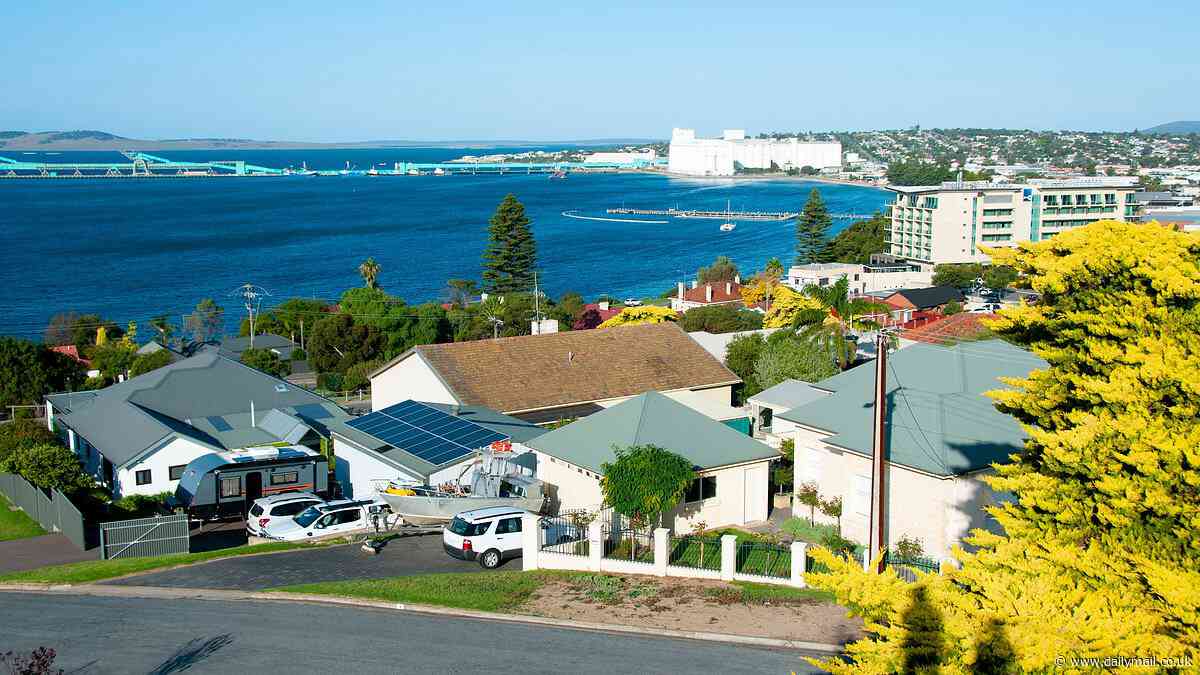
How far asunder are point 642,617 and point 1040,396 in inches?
267

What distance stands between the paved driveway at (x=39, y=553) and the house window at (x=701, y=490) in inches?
487

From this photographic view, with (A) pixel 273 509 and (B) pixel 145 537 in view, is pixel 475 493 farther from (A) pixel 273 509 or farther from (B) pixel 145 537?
(B) pixel 145 537

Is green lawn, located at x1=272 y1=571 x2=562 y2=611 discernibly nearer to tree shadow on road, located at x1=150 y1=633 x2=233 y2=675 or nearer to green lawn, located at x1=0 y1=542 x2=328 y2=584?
tree shadow on road, located at x1=150 y1=633 x2=233 y2=675

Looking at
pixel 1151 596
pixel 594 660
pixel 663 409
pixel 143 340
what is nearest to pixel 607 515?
pixel 663 409

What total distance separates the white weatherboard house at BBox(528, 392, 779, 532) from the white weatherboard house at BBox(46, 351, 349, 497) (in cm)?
833

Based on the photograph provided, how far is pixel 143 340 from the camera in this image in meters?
73.9

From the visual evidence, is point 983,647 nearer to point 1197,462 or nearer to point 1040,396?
point 1197,462

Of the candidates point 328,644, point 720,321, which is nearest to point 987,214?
point 720,321

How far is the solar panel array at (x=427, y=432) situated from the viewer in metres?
25.5

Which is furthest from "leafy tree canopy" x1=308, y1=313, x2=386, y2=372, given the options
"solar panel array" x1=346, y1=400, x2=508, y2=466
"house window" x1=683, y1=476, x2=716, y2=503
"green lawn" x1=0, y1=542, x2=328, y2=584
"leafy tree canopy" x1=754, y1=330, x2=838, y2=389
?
"house window" x1=683, y1=476, x2=716, y2=503

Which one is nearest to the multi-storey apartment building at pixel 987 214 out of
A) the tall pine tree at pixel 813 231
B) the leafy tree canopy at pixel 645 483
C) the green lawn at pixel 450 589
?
the tall pine tree at pixel 813 231

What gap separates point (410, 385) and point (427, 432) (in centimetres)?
728

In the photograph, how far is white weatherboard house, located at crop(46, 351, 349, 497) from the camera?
28156 mm

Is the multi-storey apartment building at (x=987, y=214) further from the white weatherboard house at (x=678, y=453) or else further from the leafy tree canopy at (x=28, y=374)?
the white weatherboard house at (x=678, y=453)
